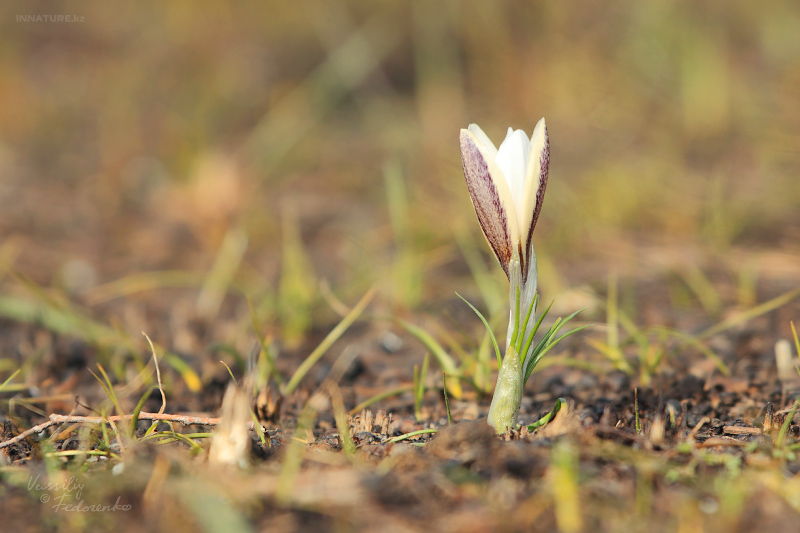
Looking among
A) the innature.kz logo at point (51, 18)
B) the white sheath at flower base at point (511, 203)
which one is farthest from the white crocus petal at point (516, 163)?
the innature.kz logo at point (51, 18)

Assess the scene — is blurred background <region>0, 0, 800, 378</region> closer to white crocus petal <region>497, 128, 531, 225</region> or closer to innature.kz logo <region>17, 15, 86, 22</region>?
innature.kz logo <region>17, 15, 86, 22</region>

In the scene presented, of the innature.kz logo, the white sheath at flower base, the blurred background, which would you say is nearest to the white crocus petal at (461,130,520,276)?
the white sheath at flower base

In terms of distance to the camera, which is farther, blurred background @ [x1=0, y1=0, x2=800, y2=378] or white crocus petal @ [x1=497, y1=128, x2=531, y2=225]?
blurred background @ [x1=0, y1=0, x2=800, y2=378]

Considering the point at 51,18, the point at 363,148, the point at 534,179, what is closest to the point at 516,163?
the point at 534,179

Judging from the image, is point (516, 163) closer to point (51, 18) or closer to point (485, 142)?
point (485, 142)

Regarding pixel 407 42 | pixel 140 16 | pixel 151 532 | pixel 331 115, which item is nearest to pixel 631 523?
pixel 151 532

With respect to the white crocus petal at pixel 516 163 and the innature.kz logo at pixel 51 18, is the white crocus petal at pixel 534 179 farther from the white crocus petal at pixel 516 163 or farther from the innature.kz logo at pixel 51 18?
the innature.kz logo at pixel 51 18

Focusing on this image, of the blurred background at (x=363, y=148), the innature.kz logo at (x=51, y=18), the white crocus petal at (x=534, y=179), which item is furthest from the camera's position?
the innature.kz logo at (x=51, y=18)

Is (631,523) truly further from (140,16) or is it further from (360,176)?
(140,16)
